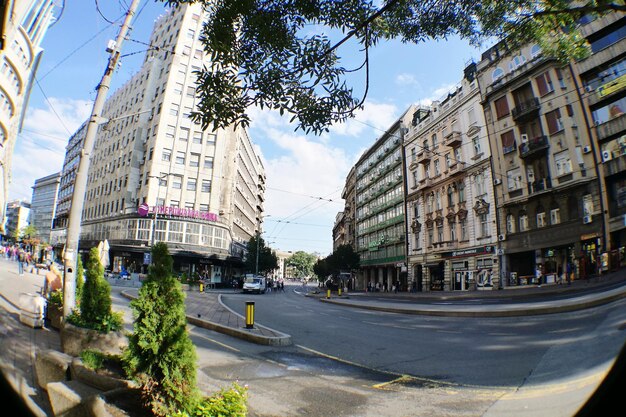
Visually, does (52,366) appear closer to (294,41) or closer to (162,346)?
(162,346)

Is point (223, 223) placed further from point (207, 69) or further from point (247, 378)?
point (207, 69)

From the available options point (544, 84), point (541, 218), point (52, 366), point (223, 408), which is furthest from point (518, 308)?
point (52, 366)

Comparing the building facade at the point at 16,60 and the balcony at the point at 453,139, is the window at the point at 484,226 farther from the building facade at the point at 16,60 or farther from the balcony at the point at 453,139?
the building facade at the point at 16,60

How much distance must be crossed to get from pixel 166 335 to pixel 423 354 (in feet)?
20.6

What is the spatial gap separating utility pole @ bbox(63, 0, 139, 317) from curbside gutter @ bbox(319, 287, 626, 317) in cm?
849

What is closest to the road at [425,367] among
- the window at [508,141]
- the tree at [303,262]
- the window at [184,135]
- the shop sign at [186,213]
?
the window at [508,141]

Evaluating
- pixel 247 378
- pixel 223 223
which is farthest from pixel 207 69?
pixel 223 223

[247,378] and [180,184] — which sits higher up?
[180,184]

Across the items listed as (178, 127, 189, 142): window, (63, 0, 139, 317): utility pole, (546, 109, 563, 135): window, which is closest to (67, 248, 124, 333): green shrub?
(63, 0, 139, 317): utility pole

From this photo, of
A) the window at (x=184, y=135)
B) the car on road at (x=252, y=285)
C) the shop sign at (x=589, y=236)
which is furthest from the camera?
the window at (x=184, y=135)

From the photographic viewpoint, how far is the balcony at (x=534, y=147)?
2447mm

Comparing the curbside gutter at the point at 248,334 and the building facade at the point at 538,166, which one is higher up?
the building facade at the point at 538,166

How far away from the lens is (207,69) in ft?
8.41

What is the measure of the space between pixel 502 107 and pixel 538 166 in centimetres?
61
